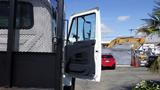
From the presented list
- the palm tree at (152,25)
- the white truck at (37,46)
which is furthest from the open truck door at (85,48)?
the palm tree at (152,25)

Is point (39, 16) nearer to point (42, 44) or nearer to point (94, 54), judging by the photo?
point (42, 44)

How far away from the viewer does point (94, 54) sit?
15.5ft

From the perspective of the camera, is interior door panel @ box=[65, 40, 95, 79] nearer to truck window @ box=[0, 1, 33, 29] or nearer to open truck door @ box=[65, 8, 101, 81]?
open truck door @ box=[65, 8, 101, 81]

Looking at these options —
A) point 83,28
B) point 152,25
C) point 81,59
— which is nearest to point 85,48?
point 81,59

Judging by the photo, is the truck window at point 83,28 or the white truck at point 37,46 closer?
the white truck at point 37,46

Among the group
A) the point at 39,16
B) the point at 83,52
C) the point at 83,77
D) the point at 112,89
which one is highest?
the point at 39,16

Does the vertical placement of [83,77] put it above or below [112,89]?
above

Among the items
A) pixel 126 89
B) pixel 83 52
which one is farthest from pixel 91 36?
pixel 126 89

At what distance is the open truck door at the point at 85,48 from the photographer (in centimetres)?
472

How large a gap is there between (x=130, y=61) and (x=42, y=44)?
44.6 metres

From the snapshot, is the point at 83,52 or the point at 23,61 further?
the point at 83,52

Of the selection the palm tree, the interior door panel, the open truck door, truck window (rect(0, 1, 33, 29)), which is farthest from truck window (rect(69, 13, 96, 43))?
the palm tree

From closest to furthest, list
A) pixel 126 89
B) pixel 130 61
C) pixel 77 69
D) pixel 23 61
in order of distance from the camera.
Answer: pixel 23 61 < pixel 77 69 < pixel 126 89 < pixel 130 61

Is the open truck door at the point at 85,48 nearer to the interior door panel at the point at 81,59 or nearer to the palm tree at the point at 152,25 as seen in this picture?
the interior door panel at the point at 81,59
